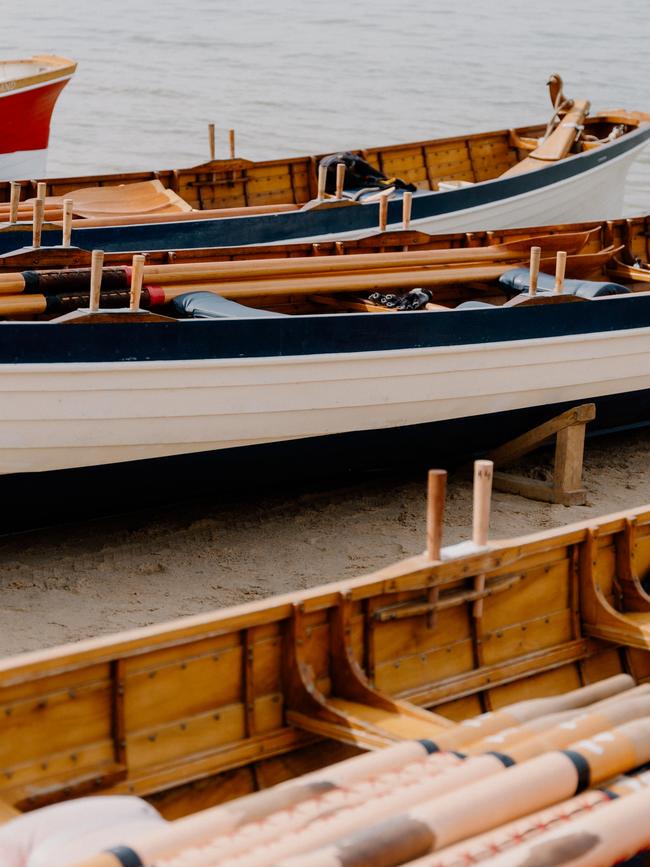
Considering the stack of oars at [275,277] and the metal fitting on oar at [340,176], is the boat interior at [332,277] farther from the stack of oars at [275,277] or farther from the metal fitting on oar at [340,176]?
the metal fitting on oar at [340,176]

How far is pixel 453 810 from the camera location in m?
3.16

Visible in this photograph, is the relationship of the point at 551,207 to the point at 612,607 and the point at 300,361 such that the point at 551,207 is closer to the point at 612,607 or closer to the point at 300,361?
the point at 300,361

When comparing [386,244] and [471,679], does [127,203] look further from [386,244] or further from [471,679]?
[471,679]

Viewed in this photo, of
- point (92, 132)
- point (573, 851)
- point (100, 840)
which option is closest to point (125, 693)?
point (100, 840)

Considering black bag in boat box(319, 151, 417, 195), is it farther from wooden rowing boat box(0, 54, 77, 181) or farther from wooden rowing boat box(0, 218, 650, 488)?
wooden rowing boat box(0, 54, 77, 181)

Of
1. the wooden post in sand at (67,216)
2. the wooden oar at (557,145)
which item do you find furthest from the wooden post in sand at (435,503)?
the wooden oar at (557,145)

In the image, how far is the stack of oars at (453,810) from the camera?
3.03m

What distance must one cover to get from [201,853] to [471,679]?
208 cm

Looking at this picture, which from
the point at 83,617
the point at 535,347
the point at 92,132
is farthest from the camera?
the point at 92,132

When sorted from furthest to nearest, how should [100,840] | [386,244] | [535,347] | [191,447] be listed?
[386,244]
[535,347]
[191,447]
[100,840]

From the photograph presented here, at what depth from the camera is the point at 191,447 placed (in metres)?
7.34

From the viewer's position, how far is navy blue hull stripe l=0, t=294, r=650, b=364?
6695mm

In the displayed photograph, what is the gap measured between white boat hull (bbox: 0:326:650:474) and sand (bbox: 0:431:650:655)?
1.96 ft

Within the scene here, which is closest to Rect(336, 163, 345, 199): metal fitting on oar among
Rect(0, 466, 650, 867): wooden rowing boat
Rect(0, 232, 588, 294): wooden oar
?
Rect(0, 232, 588, 294): wooden oar
